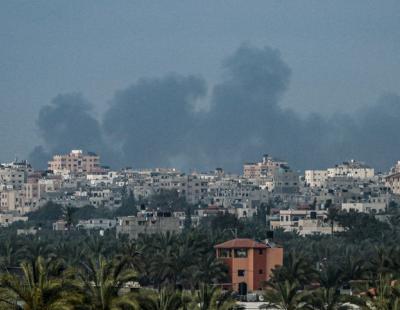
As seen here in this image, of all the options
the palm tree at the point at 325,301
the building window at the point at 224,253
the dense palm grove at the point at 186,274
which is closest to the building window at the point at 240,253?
the building window at the point at 224,253

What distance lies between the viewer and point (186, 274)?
376ft

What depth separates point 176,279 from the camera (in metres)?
116

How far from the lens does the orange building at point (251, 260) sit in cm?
11819

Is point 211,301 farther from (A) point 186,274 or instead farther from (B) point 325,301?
(A) point 186,274

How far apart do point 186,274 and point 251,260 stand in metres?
6.06

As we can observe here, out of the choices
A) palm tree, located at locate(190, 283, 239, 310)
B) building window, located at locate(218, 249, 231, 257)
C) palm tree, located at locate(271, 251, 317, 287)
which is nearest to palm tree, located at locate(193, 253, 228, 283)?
building window, located at locate(218, 249, 231, 257)

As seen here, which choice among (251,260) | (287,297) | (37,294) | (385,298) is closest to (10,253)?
(251,260)

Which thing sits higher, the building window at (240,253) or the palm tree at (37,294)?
the building window at (240,253)

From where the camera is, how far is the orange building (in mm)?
118188

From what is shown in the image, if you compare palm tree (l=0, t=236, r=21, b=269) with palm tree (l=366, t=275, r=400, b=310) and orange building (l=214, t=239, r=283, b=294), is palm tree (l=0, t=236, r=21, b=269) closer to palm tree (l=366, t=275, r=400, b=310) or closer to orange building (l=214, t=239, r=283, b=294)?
orange building (l=214, t=239, r=283, b=294)

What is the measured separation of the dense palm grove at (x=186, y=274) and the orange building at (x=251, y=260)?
143 centimetres

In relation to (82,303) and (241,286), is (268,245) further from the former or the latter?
(82,303)

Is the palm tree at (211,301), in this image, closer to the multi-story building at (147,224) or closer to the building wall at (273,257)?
the building wall at (273,257)

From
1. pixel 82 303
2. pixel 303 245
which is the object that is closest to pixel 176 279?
pixel 303 245
